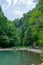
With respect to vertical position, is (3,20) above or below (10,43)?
above

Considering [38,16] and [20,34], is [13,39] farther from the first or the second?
[38,16]

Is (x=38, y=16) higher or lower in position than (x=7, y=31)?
higher

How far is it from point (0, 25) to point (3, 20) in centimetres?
234

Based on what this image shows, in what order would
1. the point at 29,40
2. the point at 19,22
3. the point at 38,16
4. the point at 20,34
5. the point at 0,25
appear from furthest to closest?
the point at 19,22, the point at 20,34, the point at 0,25, the point at 29,40, the point at 38,16

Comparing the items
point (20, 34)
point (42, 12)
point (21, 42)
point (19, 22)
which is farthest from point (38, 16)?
point (19, 22)

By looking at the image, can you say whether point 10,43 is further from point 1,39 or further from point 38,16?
point 38,16

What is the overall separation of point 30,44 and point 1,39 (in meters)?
7.86

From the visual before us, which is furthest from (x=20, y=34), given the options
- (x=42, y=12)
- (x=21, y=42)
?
(x=42, y=12)

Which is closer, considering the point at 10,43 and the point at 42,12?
the point at 42,12

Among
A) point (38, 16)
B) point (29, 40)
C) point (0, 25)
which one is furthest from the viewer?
point (0, 25)

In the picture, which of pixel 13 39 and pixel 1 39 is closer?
pixel 1 39

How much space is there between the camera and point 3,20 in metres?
68.0

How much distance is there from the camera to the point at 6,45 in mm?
64062

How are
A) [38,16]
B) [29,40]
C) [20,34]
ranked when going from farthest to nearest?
[20,34] < [29,40] < [38,16]
